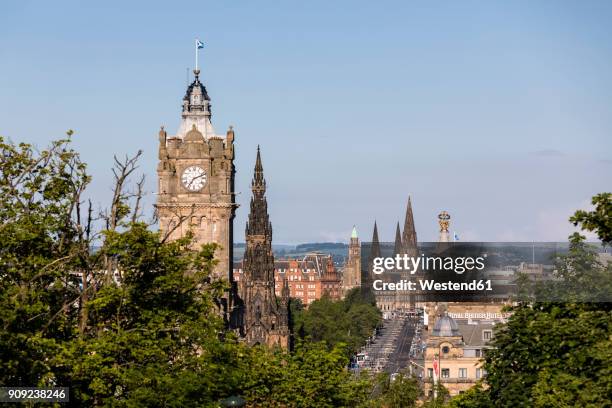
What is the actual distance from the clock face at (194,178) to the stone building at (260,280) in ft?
89.0

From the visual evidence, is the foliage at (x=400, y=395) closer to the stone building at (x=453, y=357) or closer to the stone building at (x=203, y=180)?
the stone building at (x=203, y=180)

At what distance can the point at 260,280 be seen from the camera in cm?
15688

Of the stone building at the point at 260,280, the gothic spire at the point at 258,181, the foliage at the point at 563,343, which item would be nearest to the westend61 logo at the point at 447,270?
the foliage at the point at 563,343

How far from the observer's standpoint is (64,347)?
1989 inches

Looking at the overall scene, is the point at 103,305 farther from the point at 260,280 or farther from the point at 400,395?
the point at 260,280

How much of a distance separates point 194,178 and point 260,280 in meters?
31.2

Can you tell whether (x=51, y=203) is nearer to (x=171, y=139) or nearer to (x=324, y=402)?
(x=324, y=402)

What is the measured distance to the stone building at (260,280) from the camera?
154m

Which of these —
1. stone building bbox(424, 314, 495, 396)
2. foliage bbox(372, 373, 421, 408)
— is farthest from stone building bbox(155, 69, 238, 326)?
foliage bbox(372, 373, 421, 408)

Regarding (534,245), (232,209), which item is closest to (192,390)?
(534,245)

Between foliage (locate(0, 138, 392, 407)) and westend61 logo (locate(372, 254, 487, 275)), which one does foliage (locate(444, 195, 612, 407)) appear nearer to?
foliage (locate(0, 138, 392, 407))

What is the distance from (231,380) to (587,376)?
1214 cm

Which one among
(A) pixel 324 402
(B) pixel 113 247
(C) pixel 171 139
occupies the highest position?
(C) pixel 171 139

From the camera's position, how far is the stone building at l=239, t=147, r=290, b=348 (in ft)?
504
